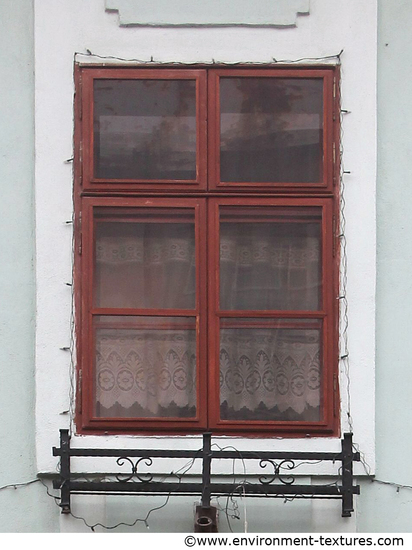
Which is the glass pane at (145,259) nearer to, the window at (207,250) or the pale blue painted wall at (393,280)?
the window at (207,250)

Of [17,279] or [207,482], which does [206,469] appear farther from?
[17,279]

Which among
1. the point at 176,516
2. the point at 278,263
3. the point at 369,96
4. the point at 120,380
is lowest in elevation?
the point at 176,516

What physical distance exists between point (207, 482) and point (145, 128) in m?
1.59

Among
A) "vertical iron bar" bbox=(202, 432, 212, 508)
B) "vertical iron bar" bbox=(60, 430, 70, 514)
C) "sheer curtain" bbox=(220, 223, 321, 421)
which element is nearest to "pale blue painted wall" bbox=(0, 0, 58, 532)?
"vertical iron bar" bbox=(60, 430, 70, 514)

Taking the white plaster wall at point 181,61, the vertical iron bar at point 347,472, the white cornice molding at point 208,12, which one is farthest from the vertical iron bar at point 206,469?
the white cornice molding at point 208,12

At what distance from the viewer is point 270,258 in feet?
13.4

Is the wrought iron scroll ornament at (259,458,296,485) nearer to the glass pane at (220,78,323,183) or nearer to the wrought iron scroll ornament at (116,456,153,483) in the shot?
the wrought iron scroll ornament at (116,456,153,483)

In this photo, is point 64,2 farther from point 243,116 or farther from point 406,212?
point 406,212

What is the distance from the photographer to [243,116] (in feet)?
13.5

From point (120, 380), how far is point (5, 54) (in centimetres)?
156

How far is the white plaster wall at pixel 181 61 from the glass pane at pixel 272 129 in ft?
0.41

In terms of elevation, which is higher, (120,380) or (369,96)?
(369,96)

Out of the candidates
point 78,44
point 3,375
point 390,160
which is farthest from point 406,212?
point 3,375

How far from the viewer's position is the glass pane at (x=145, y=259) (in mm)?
4047
